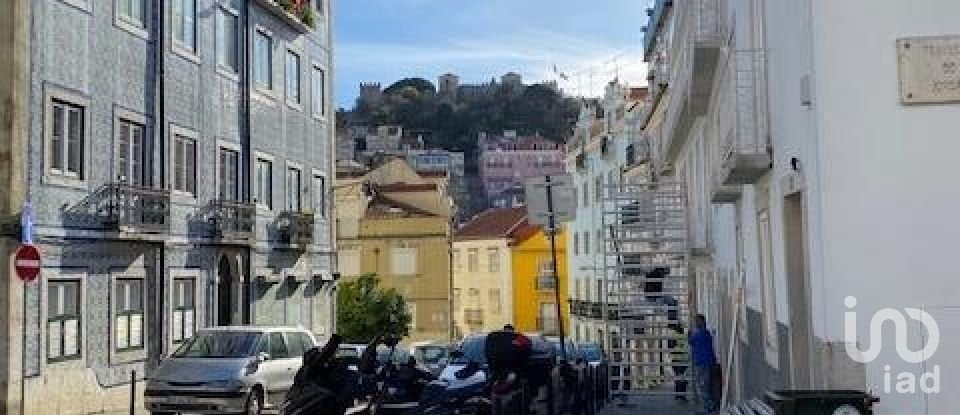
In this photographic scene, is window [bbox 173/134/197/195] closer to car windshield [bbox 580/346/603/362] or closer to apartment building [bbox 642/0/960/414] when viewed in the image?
car windshield [bbox 580/346/603/362]

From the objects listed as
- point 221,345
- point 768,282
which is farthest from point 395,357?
point 768,282

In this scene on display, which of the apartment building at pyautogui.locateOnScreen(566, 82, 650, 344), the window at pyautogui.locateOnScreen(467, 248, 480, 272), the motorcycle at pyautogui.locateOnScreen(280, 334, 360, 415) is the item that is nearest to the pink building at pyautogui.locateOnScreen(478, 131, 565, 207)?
the window at pyautogui.locateOnScreen(467, 248, 480, 272)

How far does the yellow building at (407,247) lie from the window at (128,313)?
115 feet

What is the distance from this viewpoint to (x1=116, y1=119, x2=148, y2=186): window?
77.7ft

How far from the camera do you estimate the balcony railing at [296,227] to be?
32.6 meters

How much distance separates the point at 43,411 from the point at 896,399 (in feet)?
54.1

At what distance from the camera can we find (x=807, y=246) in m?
8.99

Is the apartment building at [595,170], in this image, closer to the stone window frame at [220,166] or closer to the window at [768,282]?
the stone window frame at [220,166]

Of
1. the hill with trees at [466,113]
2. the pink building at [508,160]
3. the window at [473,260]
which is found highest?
the hill with trees at [466,113]

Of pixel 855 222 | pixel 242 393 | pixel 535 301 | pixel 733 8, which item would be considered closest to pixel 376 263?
pixel 535 301

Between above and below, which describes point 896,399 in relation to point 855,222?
below

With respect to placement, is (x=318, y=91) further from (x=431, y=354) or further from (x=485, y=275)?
(x=485, y=275)

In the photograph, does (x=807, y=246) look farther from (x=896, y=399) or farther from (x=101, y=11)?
(x=101, y=11)

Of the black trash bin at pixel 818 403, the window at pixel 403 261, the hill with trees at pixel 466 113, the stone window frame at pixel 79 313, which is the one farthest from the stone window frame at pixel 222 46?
the hill with trees at pixel 466 113
